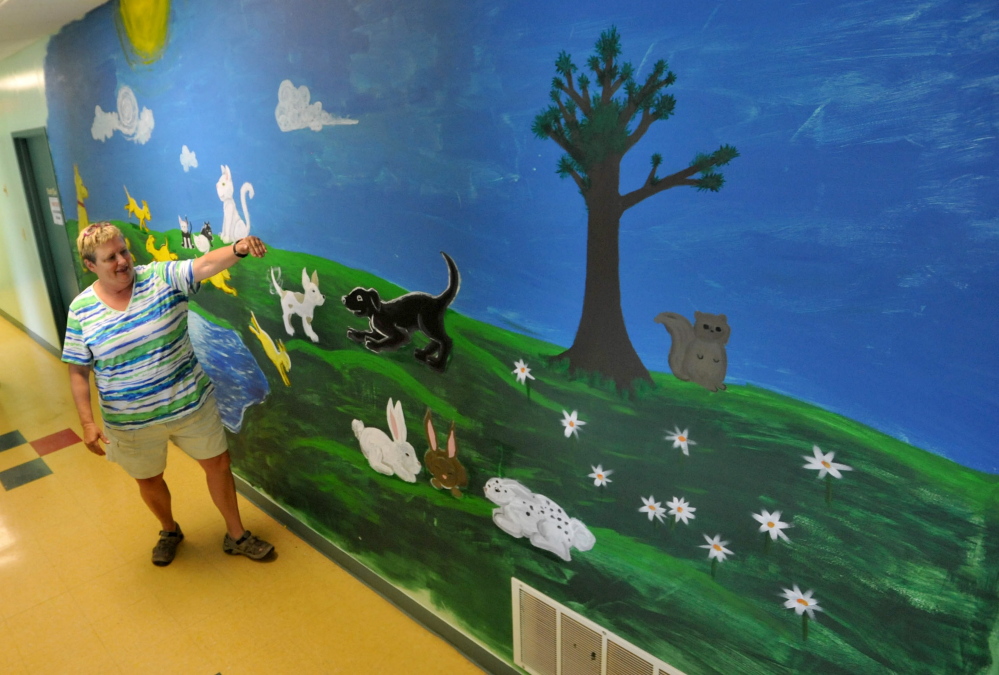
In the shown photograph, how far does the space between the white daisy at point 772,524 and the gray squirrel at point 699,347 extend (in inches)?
12.1

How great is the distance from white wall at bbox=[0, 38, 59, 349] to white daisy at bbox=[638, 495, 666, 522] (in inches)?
175

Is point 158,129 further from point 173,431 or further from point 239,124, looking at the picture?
point 173,431

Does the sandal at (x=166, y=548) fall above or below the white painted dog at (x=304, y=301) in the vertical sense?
below

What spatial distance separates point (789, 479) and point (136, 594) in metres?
2.79

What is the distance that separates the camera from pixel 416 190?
196cm

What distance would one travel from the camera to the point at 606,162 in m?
1.47

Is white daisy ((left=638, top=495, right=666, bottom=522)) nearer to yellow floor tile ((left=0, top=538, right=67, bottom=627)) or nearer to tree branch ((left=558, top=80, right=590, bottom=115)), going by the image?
tree branch ((left=558, top=80, right=590, bottom=115))

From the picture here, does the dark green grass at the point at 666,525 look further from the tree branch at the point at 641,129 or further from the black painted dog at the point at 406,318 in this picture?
the tree branch at the point at 641,129

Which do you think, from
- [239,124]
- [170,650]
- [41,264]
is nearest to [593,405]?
[239,124]

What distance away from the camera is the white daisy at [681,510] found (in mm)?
1576

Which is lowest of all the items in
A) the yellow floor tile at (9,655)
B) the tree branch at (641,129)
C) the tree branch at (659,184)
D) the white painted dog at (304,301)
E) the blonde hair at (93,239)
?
the yellow floor tile at (9,655)

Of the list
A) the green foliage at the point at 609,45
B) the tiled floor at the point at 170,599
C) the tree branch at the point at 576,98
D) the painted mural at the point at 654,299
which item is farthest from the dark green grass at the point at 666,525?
the green foliage at the point at 609,45

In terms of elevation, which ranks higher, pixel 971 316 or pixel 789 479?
pixel 971 316

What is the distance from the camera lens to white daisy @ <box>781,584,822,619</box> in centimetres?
142
